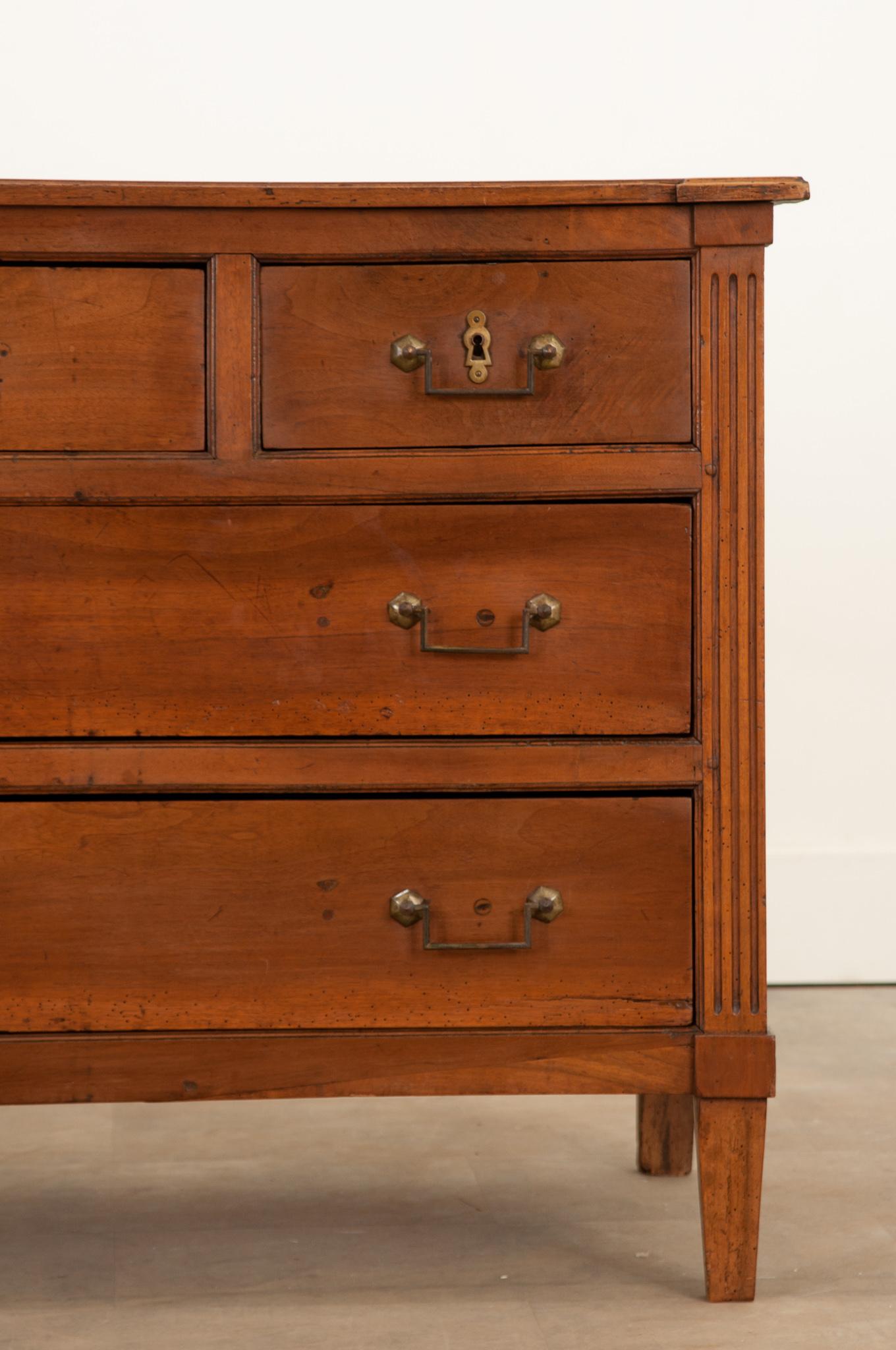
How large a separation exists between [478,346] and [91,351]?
1.03 feet

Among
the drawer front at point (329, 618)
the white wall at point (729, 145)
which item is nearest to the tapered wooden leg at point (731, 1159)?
the drawer front at point (329, 618)

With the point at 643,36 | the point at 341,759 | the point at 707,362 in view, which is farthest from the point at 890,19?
the point at 341,759

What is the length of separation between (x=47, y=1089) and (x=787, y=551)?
1.56m

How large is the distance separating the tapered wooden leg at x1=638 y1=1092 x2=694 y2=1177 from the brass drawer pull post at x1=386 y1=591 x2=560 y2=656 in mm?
597

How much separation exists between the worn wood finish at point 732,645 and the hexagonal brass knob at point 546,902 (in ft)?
0.40

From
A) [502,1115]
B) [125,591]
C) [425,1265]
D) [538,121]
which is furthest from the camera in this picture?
[538,121]

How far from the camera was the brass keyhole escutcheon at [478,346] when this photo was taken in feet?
4.07

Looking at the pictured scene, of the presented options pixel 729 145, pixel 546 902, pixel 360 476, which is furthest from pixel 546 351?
pixel 729 145

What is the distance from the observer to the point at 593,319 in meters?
1.24

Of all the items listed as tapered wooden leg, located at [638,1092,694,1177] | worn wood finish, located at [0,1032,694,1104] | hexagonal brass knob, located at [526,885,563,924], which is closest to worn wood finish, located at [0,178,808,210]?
hexagonal brass knob, located at [526,885,563,924]

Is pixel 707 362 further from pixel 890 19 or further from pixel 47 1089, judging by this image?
pixel 890 19

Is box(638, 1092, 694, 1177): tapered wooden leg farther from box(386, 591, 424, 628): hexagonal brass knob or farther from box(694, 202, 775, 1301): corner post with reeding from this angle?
box(386, 591, 424, 628): hexagonal brass knob

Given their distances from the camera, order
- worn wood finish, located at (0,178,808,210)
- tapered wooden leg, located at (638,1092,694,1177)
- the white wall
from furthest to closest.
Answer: the white wall < tapered wooden leg, located at (638,1092,694,1177) < worn wood finish, located at (0,178,808,210)

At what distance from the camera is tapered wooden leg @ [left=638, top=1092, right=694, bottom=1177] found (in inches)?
62.1
